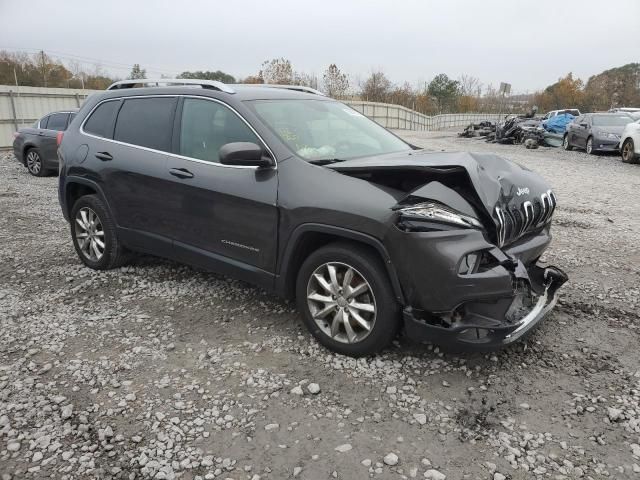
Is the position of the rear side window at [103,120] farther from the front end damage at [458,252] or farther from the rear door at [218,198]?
the front end damage at [458,252]

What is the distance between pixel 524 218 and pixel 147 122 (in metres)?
3.30

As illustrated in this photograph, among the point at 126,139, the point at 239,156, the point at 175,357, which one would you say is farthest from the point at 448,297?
the point at 126,139

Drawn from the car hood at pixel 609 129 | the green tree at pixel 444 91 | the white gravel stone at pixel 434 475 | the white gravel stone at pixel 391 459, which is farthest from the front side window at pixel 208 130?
the green tree at pixel 444 91

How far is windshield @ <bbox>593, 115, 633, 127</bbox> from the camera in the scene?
18.1m

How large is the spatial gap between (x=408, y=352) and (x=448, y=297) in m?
0.75

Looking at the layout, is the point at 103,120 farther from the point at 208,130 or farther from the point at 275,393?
the point at 275,393

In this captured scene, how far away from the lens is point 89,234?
523cm

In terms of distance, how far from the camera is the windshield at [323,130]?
3874 mm

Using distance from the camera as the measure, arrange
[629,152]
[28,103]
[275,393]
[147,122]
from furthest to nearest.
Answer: [28,103] → [629,152] → [147,122] → [275,393]

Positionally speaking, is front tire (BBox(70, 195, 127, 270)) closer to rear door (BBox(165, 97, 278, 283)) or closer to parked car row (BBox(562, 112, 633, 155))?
rear door (BBox(165, 97, 278, 283))

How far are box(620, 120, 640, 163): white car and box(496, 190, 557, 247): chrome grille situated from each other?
44.6ft

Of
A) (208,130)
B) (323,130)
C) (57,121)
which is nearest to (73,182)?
(208,130)

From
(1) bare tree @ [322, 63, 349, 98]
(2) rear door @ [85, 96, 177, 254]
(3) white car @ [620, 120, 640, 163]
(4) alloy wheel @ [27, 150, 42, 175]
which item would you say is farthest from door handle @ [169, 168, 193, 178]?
(1) bare tree @ [322, 63, 349, 98]

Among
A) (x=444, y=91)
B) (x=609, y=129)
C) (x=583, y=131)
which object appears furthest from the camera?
(x=444, y=91)
